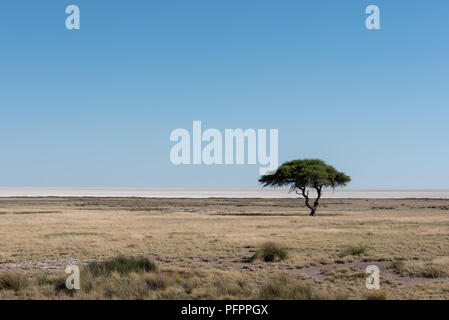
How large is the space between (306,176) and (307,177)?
0.27 metres

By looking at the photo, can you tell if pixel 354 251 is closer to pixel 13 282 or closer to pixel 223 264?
pixel 223 264

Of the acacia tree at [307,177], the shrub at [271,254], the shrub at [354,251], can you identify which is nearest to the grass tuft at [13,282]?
the shrub at [271,254]

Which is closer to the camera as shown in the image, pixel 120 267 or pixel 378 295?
pixel 378 295

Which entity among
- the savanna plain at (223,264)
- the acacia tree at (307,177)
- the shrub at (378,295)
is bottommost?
the savanna plain at (223,264)

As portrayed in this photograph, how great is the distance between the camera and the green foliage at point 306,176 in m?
60.0

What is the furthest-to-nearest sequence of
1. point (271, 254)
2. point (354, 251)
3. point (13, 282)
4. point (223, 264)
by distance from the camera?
point (354, 251), point (271, 254), point (223, 264), point (13, 282)

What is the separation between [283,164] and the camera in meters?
64.9

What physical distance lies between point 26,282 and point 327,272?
11063mm

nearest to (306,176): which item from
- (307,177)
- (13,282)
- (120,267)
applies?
(307,177)

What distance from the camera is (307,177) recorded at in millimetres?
59594

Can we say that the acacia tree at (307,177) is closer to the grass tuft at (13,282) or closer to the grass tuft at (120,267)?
the grass tuft at (120,267)

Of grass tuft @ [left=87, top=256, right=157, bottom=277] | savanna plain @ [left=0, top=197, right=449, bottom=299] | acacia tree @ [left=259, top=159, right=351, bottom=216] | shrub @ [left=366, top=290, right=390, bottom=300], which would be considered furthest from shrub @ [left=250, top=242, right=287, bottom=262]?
acacia tree @ [left=259, top=159, right=351, bottom=216]

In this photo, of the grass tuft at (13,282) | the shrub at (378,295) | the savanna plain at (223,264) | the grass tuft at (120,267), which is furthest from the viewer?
the grass tuft at (120,267)
